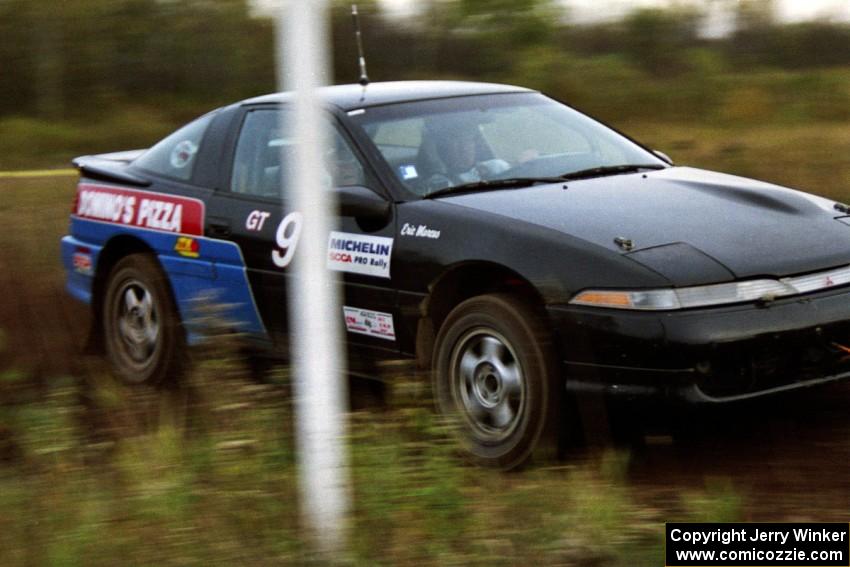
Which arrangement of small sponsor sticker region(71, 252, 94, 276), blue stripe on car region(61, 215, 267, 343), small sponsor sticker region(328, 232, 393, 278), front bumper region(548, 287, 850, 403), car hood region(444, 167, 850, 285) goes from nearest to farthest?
front bumper region(548, 287, 850, 403) < car hood region(444, 167, 850, 285) < small sponsor sticker region(328, 232, 393, 278) < blue stripe on car region(61, 215, 267, 343) < small sponsor sticker region(71, 252, 94, 276)

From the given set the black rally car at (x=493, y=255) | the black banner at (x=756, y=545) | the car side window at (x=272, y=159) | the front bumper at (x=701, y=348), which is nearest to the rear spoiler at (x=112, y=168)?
the black rally car at (x=493, y=255)

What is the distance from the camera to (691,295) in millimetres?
→ 4770

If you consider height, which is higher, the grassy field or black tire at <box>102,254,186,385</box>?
black tire at <box>102,254,186,385</box>

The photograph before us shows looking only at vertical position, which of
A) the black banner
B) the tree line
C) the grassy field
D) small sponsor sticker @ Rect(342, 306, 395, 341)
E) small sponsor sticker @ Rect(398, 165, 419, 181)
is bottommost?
the black banner

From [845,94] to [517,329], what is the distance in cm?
1734

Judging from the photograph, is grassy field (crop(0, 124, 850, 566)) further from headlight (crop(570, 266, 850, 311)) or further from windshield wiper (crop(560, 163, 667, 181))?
windshield wiper (crop(560, 163, 667, 181))

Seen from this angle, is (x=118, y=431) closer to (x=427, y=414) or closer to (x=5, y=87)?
(x=427, y=414)

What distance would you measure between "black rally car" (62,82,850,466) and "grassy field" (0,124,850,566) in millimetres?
381

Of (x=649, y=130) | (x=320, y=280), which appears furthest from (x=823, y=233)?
(x=649, y=130)

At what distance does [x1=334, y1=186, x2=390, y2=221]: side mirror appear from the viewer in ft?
18.4

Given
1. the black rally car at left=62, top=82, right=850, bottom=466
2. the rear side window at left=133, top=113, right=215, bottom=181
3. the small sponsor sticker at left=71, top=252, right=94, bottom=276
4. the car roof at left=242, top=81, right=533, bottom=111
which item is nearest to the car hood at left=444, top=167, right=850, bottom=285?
the black rally car at left=62, top=82, right=850, bottom=466

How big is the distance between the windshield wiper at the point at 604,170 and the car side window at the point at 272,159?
95 centimetres

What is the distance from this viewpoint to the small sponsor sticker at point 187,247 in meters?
6.59

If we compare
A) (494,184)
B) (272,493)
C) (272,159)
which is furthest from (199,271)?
(272,493)
